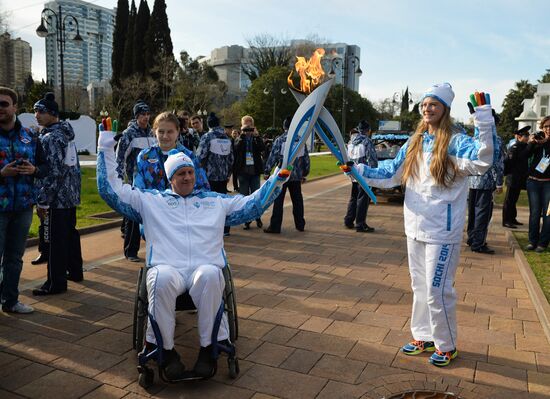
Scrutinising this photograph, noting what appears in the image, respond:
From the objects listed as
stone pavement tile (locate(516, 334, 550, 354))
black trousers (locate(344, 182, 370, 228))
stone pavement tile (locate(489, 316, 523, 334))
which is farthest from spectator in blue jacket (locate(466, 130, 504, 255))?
stone pavement tile (locate(516, 334, 550, 354))

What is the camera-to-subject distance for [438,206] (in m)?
3.41

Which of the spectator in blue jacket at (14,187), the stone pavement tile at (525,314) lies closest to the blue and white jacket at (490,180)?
the stone pavement tile at (525,314)

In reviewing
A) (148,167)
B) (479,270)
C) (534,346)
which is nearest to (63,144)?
(148,167)

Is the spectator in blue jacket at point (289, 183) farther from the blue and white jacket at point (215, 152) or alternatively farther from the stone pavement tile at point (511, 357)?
the stone pavement tile at point (511, 357)

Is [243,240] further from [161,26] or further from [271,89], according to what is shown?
[161,26]

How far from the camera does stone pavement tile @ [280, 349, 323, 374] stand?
3.42 m

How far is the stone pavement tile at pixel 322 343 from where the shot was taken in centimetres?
373

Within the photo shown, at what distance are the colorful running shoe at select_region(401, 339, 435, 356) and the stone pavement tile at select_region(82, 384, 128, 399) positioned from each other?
6.72 ft

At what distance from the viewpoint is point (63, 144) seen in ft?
15.5

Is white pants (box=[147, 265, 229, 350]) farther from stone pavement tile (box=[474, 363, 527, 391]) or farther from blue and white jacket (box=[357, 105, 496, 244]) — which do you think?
stone pavement tile (box=[474, 363, 527, 391])

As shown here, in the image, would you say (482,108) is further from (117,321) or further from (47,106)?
(47,106)

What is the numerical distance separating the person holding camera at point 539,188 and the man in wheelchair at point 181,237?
17.0ft

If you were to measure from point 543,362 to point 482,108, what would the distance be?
194cm

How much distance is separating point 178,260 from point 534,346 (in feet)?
9.47
